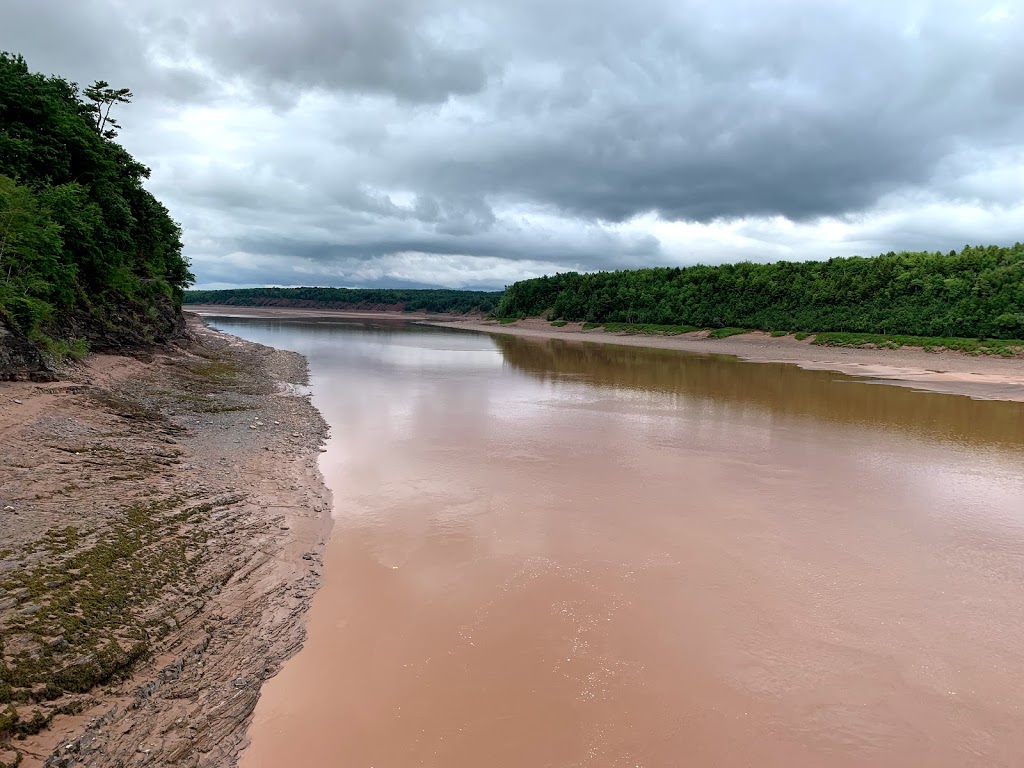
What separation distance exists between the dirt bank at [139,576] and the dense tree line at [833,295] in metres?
57.4

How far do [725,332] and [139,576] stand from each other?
6930cm

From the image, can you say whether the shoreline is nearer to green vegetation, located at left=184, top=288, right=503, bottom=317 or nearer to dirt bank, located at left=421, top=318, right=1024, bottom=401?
dirt bank, located at left=421, top=318, right=1024, bottom=401

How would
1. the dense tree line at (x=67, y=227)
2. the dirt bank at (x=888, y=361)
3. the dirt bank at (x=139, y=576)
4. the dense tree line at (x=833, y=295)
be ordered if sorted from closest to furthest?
the dirt bank at (x=139, y=576), the dense tree line at (x=67, y=227), the dirt bank at (x=888, y=361), the dense tree line at (x=833, y=295)

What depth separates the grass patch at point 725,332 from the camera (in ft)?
218

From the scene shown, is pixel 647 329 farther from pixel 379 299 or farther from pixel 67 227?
pixel 379 299

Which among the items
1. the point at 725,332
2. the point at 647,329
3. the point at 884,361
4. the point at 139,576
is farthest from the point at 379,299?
the point at 139,576

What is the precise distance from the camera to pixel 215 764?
4.39m

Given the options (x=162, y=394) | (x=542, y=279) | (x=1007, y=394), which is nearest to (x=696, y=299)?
(x=542, y=279)

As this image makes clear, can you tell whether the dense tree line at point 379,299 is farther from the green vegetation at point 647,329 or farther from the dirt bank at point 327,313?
the green vegetation at point 647,329

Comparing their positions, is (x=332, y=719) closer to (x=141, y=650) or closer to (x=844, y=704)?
(x=141, y=650)

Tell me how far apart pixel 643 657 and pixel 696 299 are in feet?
252

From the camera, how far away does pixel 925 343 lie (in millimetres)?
47062

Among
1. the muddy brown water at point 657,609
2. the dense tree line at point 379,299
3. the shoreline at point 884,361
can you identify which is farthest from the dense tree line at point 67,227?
the dense tree line at point 379,299

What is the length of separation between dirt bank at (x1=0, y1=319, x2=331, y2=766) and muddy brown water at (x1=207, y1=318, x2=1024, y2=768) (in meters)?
0.53
